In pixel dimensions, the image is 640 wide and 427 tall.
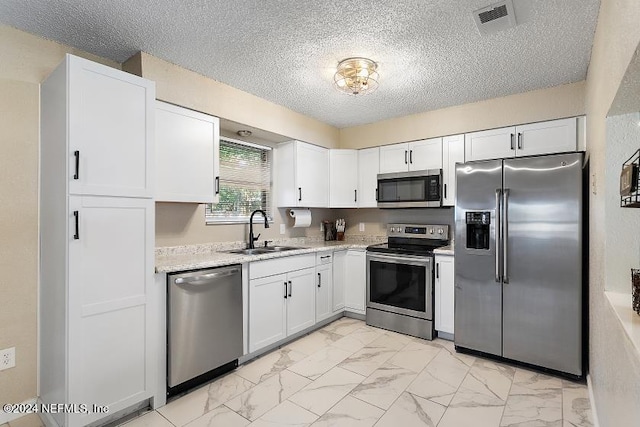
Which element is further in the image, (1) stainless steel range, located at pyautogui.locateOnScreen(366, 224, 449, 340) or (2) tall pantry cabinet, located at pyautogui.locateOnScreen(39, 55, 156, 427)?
(1) stainless steel range, located at pyautogui.locateOnScreen(366, 224, 449, 340)

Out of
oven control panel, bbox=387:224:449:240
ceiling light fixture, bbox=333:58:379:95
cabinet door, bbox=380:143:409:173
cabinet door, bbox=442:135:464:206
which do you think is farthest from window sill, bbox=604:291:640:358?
cabinet door, bbox=380:143:409:173

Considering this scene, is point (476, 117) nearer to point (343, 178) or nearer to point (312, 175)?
point (343, 178)

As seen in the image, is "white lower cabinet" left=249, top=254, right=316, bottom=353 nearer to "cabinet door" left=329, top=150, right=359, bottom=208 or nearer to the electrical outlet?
"cabinet door" left=329, top=150, right=359, bottom=208

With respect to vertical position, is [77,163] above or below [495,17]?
below

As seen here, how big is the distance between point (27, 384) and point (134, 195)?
4.55 feet

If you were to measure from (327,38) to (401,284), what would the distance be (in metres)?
2.47

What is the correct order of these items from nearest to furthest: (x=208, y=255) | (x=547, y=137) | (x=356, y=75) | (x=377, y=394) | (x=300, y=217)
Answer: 1. (x=377, y=394)
2. (x=356, y=75)
3. (x=208, y=255)
4. (x=547, y=137)
5. (x=300, y=217)

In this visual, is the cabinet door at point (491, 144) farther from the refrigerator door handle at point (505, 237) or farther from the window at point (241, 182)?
the window at point (241, 182)

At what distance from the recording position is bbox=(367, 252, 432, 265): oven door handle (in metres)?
3.34

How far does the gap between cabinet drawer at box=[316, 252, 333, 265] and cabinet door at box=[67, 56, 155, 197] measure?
6.22ft

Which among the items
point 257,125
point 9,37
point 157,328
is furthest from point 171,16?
point 157,328

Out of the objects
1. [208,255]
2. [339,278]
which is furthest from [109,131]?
[339,278]

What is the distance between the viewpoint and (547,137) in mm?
3055

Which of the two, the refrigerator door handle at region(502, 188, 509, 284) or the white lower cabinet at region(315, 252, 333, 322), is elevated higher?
the refrigerator door handle at region(502, 188, 509, 284)
